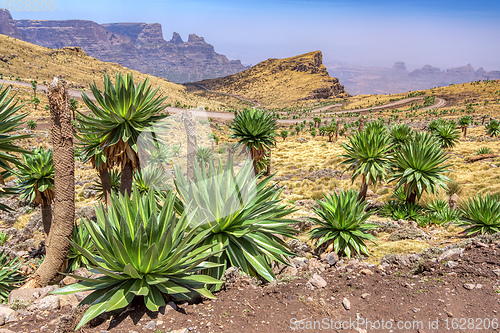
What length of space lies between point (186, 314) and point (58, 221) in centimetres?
347

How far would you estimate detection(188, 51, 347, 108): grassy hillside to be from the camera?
14088cm

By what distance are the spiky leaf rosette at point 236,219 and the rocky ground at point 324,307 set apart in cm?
23

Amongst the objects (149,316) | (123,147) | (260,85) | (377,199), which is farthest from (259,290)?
(260,85)

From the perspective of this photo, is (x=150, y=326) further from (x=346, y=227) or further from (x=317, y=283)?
(x=346, y=227)

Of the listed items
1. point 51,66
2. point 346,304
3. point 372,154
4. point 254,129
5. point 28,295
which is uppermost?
point 51,66

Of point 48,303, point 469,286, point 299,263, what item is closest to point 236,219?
point 299,263

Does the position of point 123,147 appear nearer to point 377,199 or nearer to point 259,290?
point 259,290

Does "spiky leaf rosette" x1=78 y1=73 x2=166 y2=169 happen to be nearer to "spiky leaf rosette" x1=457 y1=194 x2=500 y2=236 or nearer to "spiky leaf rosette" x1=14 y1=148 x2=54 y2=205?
"spiky leaf rosette" x1=14 y1=148 x2=54 y2=205

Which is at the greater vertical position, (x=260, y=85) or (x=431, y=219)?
(x=260, y=85)

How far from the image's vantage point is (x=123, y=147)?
677cm

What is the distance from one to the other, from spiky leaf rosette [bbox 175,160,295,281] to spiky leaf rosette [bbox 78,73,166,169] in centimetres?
342

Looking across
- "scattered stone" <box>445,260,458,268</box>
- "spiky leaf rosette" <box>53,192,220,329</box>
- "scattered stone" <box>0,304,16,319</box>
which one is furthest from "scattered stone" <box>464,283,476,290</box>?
"scattered stone" <box>0,304,16,319</box>

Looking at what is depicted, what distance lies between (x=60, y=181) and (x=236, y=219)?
3.28m

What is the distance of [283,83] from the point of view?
15788cm
